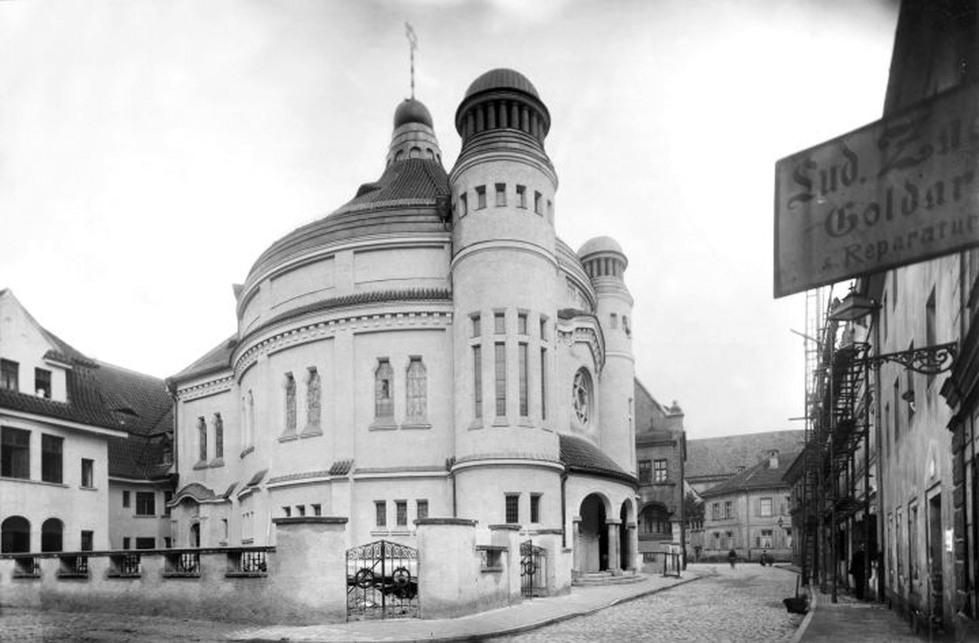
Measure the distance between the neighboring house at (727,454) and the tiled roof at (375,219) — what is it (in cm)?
6781

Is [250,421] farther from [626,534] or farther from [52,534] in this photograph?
[626,534]

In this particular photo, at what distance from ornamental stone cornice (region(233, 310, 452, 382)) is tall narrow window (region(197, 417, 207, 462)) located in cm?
1023

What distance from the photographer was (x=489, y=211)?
102 feet

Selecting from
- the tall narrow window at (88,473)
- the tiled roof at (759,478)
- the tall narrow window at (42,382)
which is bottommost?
the tiled roof at (759,478)

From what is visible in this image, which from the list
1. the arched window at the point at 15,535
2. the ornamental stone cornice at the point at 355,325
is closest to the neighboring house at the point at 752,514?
the ornamental stone cornice at the point at 355,325

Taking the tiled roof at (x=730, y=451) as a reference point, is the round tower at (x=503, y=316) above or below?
above

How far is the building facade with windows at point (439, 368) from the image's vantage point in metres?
30.3

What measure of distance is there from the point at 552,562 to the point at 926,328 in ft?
41.8

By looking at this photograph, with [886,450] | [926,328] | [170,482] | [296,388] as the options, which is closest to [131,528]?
[170,482]

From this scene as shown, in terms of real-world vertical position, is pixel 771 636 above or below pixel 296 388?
below

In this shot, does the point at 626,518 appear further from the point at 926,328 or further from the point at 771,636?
the point at 926,328

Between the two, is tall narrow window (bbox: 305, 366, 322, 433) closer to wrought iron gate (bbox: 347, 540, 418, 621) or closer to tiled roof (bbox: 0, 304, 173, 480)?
tiled roof (bbox: 0, 304, 173, 480)

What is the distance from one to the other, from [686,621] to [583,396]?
18.4 meters

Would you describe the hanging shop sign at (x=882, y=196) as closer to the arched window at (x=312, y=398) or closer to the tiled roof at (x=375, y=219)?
the tiled roof at (x=375, y=219)
